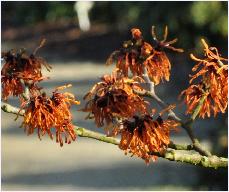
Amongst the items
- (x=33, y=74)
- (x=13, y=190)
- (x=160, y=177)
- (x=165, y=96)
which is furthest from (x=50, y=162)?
(x=33, y=74)

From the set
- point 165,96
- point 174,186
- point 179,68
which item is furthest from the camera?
point 179,68

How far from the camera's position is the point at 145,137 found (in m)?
2.70

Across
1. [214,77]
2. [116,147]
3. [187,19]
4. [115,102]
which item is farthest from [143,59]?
[187,19]

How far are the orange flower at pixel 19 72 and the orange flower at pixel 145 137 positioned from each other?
0.50 meters

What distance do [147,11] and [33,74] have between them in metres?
17.9

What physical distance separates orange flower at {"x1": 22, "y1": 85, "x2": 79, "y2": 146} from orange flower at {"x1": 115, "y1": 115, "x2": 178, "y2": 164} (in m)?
0.24

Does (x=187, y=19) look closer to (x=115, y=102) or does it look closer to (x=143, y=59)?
(x=143, y=59)

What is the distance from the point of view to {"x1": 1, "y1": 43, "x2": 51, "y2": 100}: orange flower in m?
3.00

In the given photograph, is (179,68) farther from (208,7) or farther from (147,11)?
(208,7)

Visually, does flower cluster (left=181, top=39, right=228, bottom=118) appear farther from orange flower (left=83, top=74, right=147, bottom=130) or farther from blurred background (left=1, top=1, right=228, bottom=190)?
blurred background (left=1, top=1, right=228, bottom=190)

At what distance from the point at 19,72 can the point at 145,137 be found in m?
0.74

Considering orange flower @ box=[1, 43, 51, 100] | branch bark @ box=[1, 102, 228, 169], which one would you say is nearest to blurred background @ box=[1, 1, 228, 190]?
orange flower @ box=[1, 43, 51, 100]

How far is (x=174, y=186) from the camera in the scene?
484 inches

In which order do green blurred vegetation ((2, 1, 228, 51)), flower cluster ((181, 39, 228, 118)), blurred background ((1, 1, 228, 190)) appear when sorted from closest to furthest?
flower cluster ((181, 39, 228, 118)) → blurred background ((1, 1, 228, 190)) → green blurred vegetation ((2, 1, 228, 51))
